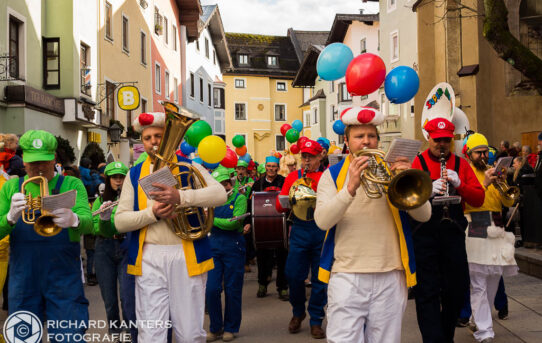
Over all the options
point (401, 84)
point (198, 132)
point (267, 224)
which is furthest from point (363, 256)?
Answer: point (267, 224)

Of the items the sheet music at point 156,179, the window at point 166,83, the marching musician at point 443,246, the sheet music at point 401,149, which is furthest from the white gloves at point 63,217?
the window at point 166,83

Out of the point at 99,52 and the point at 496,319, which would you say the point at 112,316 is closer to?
the point at 496,319

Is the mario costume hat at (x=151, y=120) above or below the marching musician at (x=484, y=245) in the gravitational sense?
above

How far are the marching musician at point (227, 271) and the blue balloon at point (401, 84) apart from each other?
2.05 meters

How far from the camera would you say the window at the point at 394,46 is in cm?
3106

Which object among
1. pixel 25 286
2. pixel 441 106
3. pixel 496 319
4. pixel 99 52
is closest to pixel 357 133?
pixel 25 286

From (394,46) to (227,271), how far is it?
87.8 ft

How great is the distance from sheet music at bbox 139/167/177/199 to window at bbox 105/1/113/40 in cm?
2044

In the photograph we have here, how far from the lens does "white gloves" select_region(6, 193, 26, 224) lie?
419 centimetres

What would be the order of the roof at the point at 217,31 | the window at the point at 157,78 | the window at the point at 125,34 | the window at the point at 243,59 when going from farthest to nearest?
the window at the point at 243,59, the roof at the point at 217,31, the window at the point at 157,78, the window at the point at 125,34

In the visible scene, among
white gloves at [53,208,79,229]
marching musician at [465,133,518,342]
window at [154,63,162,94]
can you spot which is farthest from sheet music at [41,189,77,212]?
window at [154,63,162,94]

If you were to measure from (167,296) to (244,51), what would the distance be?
59.0 m

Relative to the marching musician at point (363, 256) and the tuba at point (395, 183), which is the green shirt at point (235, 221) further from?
the tuba at point (395, 183)

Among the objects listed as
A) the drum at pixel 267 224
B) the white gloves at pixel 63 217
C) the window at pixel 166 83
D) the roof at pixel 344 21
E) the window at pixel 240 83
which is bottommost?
the drum at pixel 267 224
